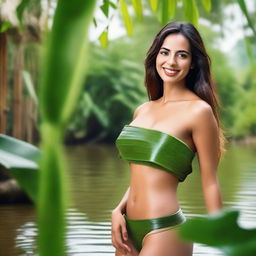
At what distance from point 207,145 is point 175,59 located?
26 centimetres

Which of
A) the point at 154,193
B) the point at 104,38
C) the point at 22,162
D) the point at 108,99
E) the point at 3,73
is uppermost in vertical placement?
the point at 108,99

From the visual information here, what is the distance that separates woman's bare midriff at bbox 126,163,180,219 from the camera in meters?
1.86

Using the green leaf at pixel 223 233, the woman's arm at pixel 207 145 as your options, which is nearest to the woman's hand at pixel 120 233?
the woman's arm at pixel 207 145

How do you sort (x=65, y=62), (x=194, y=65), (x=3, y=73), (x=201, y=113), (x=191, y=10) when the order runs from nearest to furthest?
(x=65, y=62) → (x=191, y=10) → (x=201, y=113) → (x=194, y=65) → (x=3, y=73)

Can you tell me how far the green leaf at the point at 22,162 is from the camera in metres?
0.61

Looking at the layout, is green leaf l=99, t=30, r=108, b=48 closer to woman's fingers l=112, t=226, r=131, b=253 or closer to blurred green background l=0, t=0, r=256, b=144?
woman's fingers l=112, t=226, r=131, b=253

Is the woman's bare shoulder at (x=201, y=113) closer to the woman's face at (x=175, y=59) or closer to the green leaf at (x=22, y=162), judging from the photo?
the woman's face at (x=175, y=59)

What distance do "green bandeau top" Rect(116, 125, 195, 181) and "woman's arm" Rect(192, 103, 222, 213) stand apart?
45mm

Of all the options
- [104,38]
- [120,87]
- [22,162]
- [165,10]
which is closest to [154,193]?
[104,38]

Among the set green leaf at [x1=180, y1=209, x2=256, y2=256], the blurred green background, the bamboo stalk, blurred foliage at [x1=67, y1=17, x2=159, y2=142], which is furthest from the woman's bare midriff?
blurred foliage at [x1=67, y1=17, x2=159, y2=142]

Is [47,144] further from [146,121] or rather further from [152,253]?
[146,121]

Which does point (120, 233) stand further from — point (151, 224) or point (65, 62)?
point (65, 62)

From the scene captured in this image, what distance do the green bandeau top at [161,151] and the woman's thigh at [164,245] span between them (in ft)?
0.56

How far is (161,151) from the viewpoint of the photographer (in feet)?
6.11
